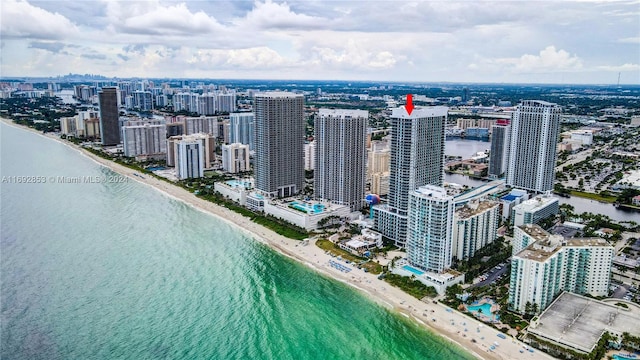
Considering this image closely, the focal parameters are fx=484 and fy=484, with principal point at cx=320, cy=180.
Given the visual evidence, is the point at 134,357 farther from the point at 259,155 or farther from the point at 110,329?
the point at 259,155

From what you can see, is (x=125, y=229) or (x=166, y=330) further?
(x=125, y=229)

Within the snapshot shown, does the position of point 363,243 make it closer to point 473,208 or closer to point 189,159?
point 473,208

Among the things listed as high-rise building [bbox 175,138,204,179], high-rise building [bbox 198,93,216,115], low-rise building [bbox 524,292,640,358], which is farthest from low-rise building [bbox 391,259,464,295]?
high-rise building [bbox 198,93,216,115]

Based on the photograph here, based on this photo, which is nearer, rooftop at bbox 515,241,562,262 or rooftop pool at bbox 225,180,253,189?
rooftop at bbox 515,241,562,262

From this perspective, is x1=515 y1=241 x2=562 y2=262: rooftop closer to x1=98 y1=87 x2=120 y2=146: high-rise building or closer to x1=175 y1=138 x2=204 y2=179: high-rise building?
x1=175 y1=138 x2=204 y2=179: high-rise building

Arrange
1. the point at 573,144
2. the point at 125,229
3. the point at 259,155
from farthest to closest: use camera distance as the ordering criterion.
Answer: the point at 573,144
the point at 259,155
the point at 125,229

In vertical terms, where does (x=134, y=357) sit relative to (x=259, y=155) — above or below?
below

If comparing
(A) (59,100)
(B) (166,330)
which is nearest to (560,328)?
(B) (166,330)
